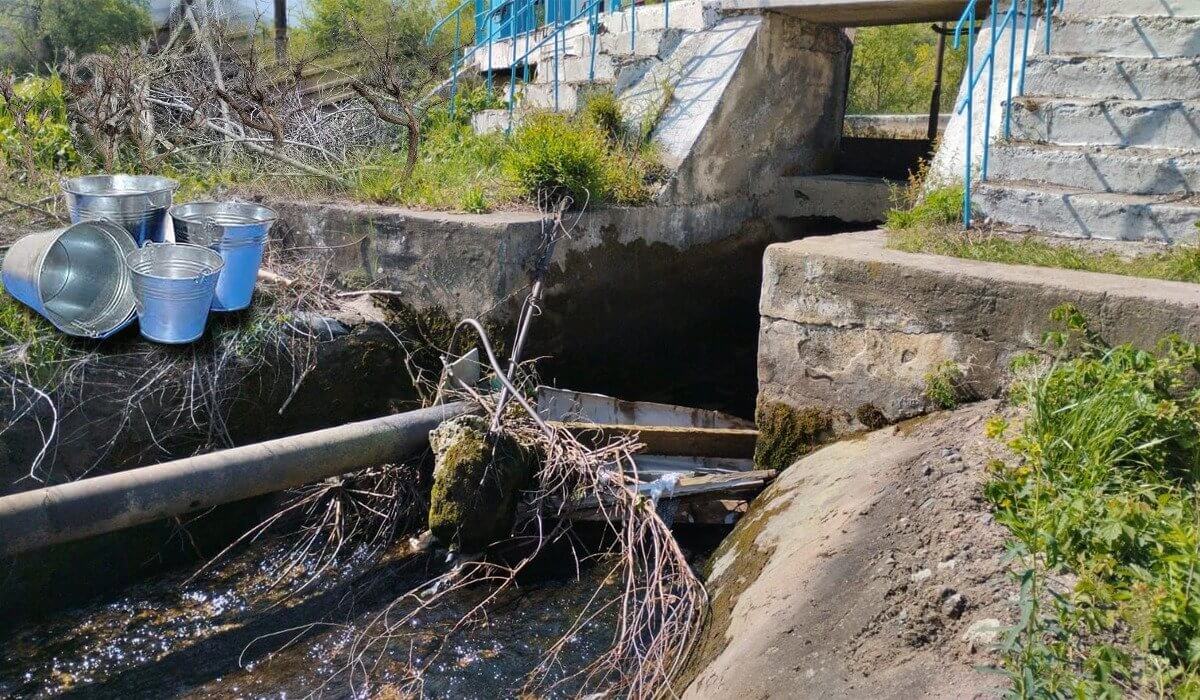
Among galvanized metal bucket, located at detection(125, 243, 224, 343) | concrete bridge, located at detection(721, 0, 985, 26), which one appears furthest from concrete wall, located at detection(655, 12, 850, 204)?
galvanized metal bucket, located at detection(125, 243, 224, 343)

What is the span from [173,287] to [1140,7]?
20.2 ft

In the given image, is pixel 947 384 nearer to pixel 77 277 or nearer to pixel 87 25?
pixel 77 277

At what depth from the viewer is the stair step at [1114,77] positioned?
5.77 meters

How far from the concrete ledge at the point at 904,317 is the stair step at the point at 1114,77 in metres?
1.88

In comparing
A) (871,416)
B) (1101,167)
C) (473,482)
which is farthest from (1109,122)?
(473,482)

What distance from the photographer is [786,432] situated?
5285 mm

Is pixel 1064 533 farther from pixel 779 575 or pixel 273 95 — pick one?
pixel 273 95

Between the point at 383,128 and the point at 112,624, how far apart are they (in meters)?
5.39

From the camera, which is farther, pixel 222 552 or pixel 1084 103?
pixel 1084 103

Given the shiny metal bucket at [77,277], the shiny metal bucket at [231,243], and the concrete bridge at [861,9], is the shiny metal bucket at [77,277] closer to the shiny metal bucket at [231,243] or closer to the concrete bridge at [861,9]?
the shiny metal bucket at [231,243]

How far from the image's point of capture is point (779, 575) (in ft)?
12.7

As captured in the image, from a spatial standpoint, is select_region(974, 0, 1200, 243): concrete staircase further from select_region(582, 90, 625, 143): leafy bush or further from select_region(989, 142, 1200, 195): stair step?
select_region(582, 90, 625, 143): leafy bush

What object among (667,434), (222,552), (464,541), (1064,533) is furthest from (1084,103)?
(222,552)

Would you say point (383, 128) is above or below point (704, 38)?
below
